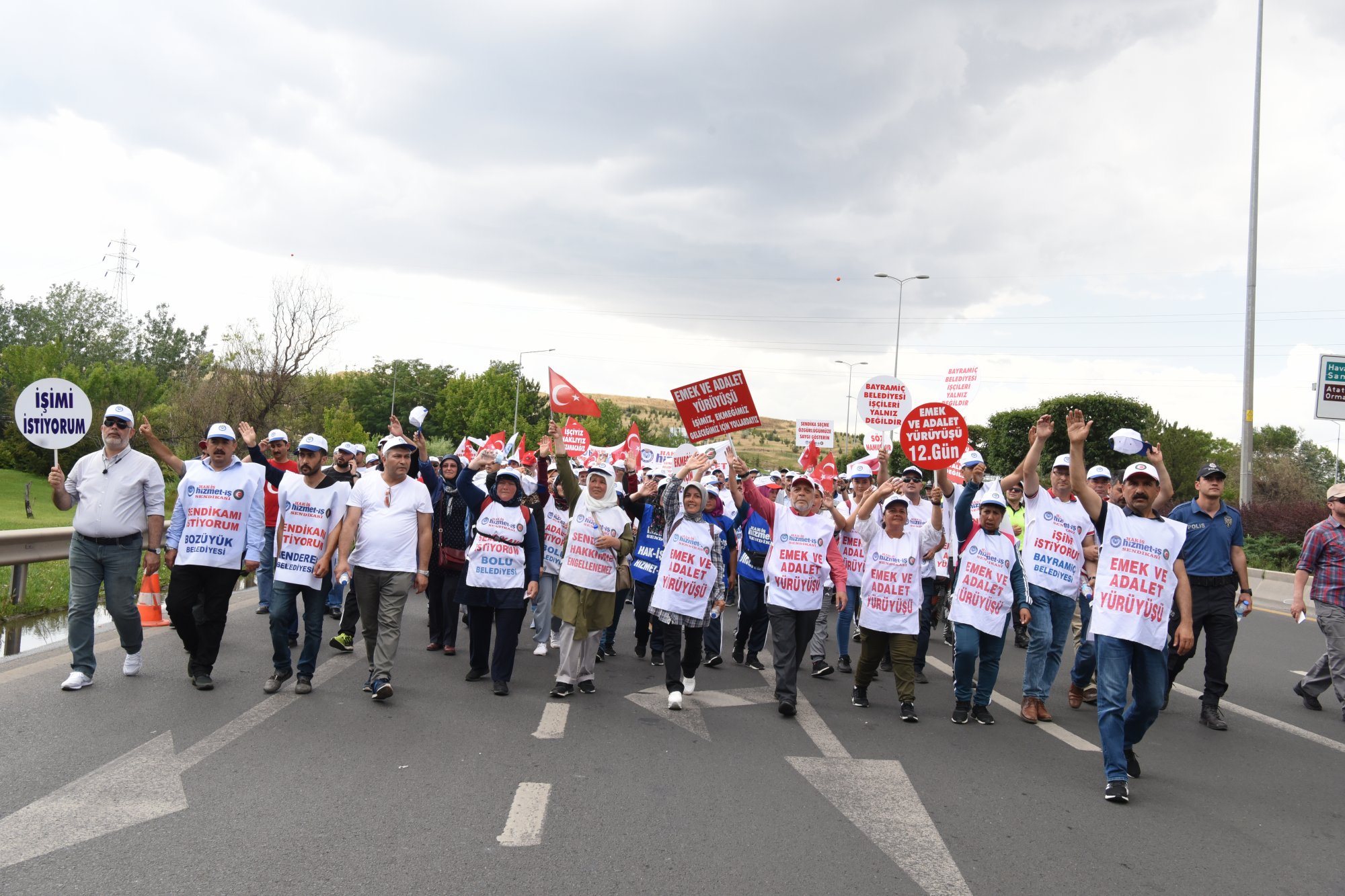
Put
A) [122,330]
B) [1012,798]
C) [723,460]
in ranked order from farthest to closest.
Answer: [122,330], [723,460], [1012,798]

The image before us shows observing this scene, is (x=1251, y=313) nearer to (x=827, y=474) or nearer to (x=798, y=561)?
(x=827, y=474)

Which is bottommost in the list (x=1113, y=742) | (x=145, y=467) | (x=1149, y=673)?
(x=1113, y=742)

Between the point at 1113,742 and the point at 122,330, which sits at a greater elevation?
the point at 122,330

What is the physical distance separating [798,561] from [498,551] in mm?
2367

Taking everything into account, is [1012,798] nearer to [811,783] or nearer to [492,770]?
[811,783]

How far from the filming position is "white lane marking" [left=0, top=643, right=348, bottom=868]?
418 cm

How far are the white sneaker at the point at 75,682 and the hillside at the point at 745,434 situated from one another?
72612mm

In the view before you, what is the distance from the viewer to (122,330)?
7425cm

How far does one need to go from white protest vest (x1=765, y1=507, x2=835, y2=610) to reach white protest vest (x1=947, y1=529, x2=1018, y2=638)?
105cm

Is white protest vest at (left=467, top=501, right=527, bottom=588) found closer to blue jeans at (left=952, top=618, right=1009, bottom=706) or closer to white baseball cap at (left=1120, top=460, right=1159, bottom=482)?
blue jeans at (left=952, top=618, right=1009, bottom=706)

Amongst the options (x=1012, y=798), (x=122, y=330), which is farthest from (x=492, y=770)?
(x=122, y=330)

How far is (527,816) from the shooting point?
4715 millimetres

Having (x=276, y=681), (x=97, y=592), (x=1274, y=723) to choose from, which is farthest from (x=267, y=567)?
(x=1274, y=723)

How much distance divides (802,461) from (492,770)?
1182 cm
